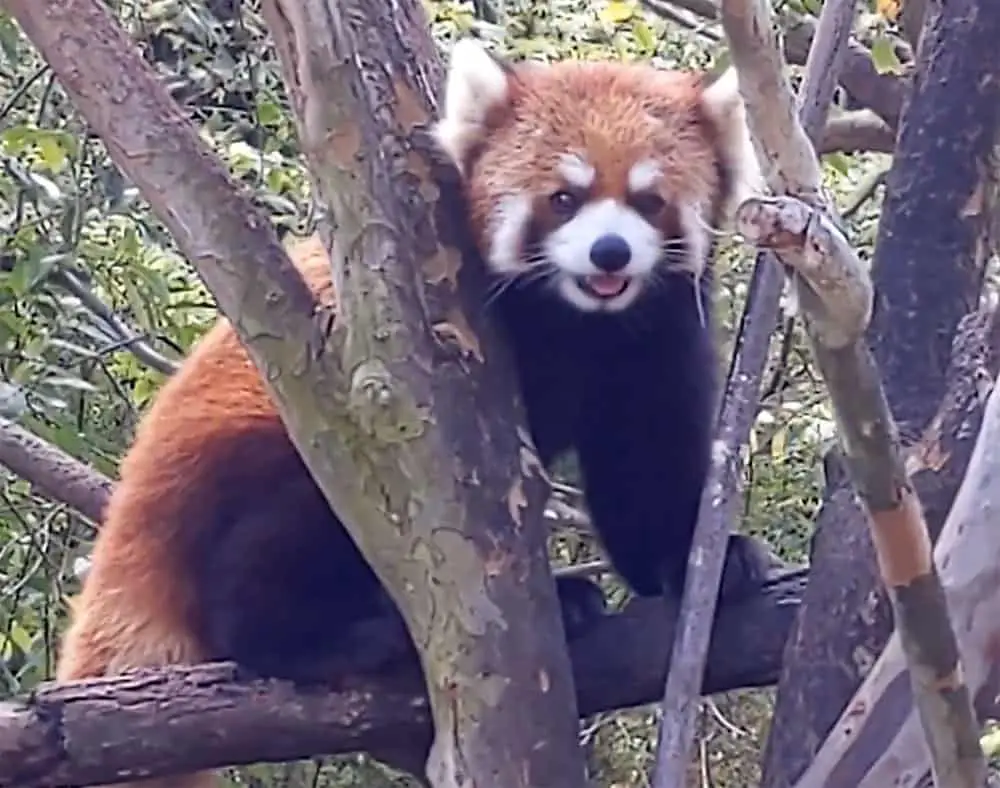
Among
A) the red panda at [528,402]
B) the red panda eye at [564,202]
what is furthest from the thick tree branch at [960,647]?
the red panda eye at [564,202]

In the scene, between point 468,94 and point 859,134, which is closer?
point 468,94

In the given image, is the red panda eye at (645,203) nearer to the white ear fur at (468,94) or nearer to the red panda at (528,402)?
the red panda at (528,402)

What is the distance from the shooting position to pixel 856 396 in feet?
4.35

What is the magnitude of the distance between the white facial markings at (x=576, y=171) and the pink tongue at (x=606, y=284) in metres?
0.12

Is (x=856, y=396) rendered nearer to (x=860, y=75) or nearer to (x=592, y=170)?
(x=592, y=170)

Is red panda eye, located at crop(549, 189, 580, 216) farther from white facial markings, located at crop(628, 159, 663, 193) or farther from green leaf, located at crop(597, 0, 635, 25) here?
green leaf, located at crop(597, 0, 635, 25)

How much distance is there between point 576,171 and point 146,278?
109 cm

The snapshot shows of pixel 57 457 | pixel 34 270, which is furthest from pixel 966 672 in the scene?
pixel 34 270

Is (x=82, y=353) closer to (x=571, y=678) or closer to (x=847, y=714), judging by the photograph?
(x=571, y=678)

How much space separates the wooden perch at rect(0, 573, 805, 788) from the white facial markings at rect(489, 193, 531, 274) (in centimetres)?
48

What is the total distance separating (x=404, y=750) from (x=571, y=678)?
343 millimetres

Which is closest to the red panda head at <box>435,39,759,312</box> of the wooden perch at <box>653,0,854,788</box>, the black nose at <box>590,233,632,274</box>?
the black nose at <box>590,233,632,274</box>

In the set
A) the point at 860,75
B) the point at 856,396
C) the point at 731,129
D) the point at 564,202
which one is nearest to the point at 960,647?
the point at 856,396

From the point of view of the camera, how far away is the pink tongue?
245 centimetres
